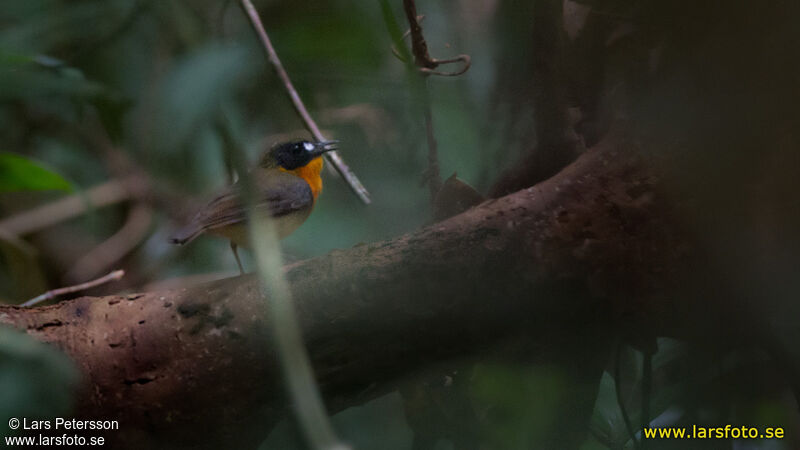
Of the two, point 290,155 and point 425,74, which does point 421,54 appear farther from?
point 290,155

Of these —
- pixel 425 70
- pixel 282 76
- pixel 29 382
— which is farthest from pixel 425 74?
pixel 29 382

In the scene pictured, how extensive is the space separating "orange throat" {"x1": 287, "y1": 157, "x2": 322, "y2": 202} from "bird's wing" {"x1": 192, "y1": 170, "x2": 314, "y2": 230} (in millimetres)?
122

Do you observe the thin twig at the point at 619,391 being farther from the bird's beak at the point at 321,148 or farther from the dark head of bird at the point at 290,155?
the dark head of bird at the point at 290,155

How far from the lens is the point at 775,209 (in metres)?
0.87

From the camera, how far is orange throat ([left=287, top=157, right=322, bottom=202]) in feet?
7.73

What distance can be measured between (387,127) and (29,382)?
5.21ft

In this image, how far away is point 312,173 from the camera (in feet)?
7.88

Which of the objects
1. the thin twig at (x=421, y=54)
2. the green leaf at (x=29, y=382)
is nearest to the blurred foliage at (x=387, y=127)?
the green leaf at (x=29, y=382)

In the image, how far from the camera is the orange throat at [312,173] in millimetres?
2355

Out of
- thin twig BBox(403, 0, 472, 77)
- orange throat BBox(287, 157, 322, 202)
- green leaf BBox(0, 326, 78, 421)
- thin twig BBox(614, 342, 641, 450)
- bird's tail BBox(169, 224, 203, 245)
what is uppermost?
thin twig BBox(403, 0, 472, 77)

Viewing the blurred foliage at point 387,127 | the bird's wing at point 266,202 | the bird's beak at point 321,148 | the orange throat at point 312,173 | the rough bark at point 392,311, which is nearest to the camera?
the blurred foliage at point 387,127

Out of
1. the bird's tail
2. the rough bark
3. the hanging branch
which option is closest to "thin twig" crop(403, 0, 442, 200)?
the hanging branch

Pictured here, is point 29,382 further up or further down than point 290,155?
further down

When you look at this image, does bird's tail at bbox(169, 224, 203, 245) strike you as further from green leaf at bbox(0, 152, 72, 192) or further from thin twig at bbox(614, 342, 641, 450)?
thin twig at bbox(614, 342, 641, 450)
